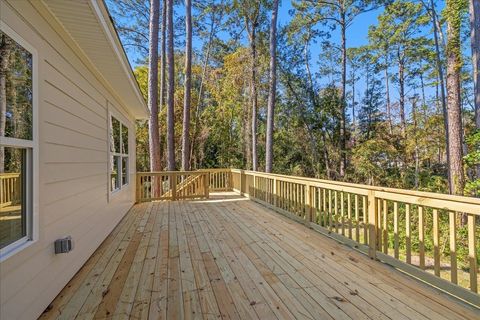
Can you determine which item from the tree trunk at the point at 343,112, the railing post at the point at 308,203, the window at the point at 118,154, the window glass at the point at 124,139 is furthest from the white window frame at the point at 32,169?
the tree trunk at the point at 343,112

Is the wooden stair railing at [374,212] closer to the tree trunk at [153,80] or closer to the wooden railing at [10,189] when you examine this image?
the tree trunk at [153,80]

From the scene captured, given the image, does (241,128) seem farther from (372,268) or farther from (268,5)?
(372,268)

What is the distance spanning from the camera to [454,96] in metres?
8.17

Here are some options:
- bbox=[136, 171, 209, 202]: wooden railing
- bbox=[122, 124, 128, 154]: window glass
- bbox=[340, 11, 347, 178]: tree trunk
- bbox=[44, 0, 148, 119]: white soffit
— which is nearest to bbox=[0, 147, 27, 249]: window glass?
bbox=[44, 0, 148, 119]: white soffit

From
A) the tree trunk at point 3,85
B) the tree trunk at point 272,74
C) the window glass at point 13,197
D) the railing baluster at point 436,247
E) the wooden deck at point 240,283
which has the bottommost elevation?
the wooden deck at point 240,283

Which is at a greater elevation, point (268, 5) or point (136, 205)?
point (268, 5)

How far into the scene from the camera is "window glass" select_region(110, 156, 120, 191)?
472 cm

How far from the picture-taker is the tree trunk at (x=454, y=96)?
7918 mm

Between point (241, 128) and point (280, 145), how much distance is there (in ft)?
8.47

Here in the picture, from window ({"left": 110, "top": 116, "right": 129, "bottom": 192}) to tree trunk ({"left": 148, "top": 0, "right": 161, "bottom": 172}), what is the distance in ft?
6.68

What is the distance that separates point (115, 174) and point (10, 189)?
3.38 metres

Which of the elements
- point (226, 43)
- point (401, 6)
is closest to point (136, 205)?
point (226, 43)

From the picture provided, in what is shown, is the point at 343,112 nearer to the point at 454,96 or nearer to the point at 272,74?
the point at 454,96

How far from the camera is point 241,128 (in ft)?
52.8
